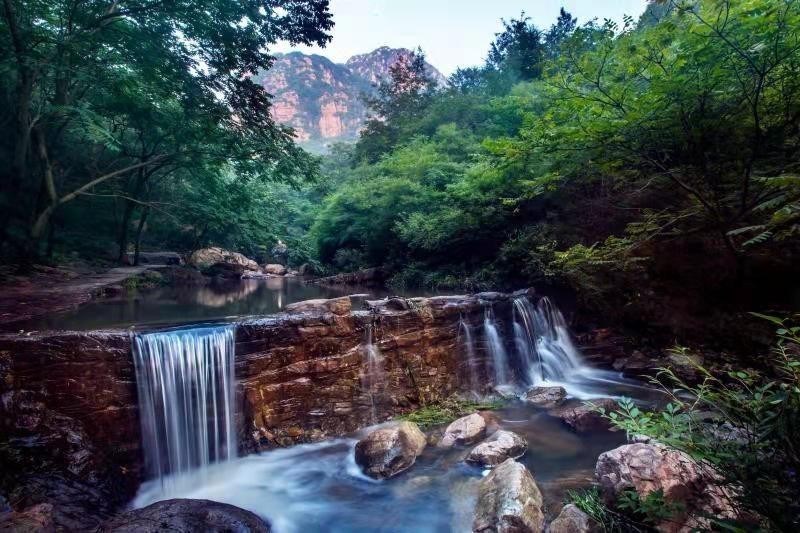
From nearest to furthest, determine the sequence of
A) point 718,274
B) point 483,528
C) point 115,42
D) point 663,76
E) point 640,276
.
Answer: point 483,528
point 663,76
point 718,274
point 640,276
point 115,42

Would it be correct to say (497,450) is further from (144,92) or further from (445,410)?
(144,92)

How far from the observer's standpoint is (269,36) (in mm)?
10570

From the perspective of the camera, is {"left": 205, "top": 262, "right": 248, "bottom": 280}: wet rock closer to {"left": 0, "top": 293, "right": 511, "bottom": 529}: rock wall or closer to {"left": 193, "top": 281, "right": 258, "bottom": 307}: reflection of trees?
{"left": 193, "top": 281, "right": 258, "bottom": 307}: reflection of trees

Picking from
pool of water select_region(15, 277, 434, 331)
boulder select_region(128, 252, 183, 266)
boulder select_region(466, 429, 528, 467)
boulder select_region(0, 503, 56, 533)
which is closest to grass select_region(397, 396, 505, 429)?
boulder select_region(466, 429, 528, 467)

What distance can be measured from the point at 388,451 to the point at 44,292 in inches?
330

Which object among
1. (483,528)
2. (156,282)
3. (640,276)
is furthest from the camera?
(156,282)

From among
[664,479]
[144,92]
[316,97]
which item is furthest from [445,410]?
[316,97]

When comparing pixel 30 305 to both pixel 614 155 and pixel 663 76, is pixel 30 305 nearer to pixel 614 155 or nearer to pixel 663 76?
pixel 614 155

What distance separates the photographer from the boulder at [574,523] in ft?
11.6

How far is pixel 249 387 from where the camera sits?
5.68 m

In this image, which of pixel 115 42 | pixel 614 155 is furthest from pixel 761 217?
pixel 115 42

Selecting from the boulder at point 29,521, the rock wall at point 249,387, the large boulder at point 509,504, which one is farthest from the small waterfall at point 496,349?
the boulder at point 29,521

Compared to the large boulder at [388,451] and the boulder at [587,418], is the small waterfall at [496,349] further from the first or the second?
the large boulder at [388,451]

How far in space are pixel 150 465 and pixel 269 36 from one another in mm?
10740
